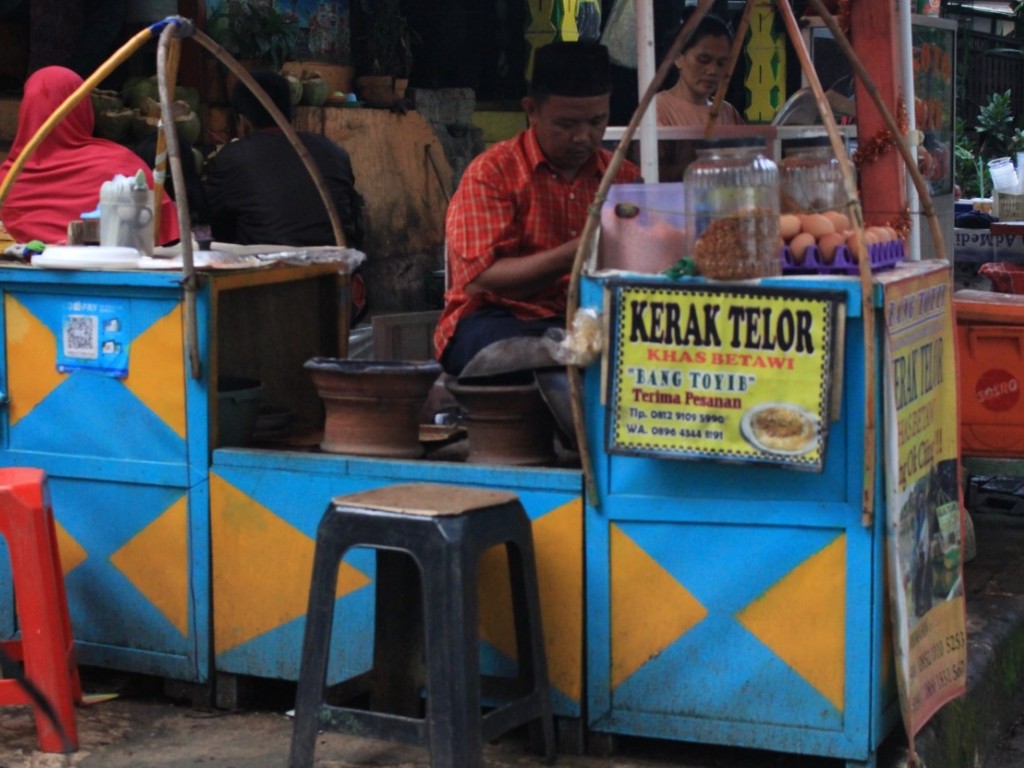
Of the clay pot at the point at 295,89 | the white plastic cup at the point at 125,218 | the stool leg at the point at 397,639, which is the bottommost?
the stool leg at the point at 397,639

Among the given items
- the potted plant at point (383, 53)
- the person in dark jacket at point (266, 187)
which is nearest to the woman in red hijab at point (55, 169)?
the person in dark jacket at point (266, 187)

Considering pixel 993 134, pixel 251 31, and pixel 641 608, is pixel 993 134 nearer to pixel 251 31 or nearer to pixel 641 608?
pixel 251 31

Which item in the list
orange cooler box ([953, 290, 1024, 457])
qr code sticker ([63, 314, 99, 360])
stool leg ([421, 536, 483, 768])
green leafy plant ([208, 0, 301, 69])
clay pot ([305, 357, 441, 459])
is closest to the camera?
stool leg ([421, 536, 483, 768])

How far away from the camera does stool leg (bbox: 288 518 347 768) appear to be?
3.19 m

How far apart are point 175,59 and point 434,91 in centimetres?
502

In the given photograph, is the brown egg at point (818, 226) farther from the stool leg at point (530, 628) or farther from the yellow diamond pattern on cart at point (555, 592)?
the stool leg at point (530, 628)

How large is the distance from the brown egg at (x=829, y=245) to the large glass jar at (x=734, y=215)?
96 mm

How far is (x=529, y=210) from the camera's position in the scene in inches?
156

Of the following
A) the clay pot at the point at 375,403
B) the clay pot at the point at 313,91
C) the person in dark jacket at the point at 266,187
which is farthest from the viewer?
the clay pot at the point at 313,91

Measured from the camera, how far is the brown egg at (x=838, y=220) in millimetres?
3289

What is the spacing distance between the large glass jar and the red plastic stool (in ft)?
5.32

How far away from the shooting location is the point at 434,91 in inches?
361

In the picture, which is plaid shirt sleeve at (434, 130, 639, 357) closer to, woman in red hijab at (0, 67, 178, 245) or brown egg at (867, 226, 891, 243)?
brown egg at (867, 226, 891, 243)

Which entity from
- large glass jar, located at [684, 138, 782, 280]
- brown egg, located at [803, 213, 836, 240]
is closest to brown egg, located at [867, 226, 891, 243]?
brown egg, located at [803, 213, 836, 240]
